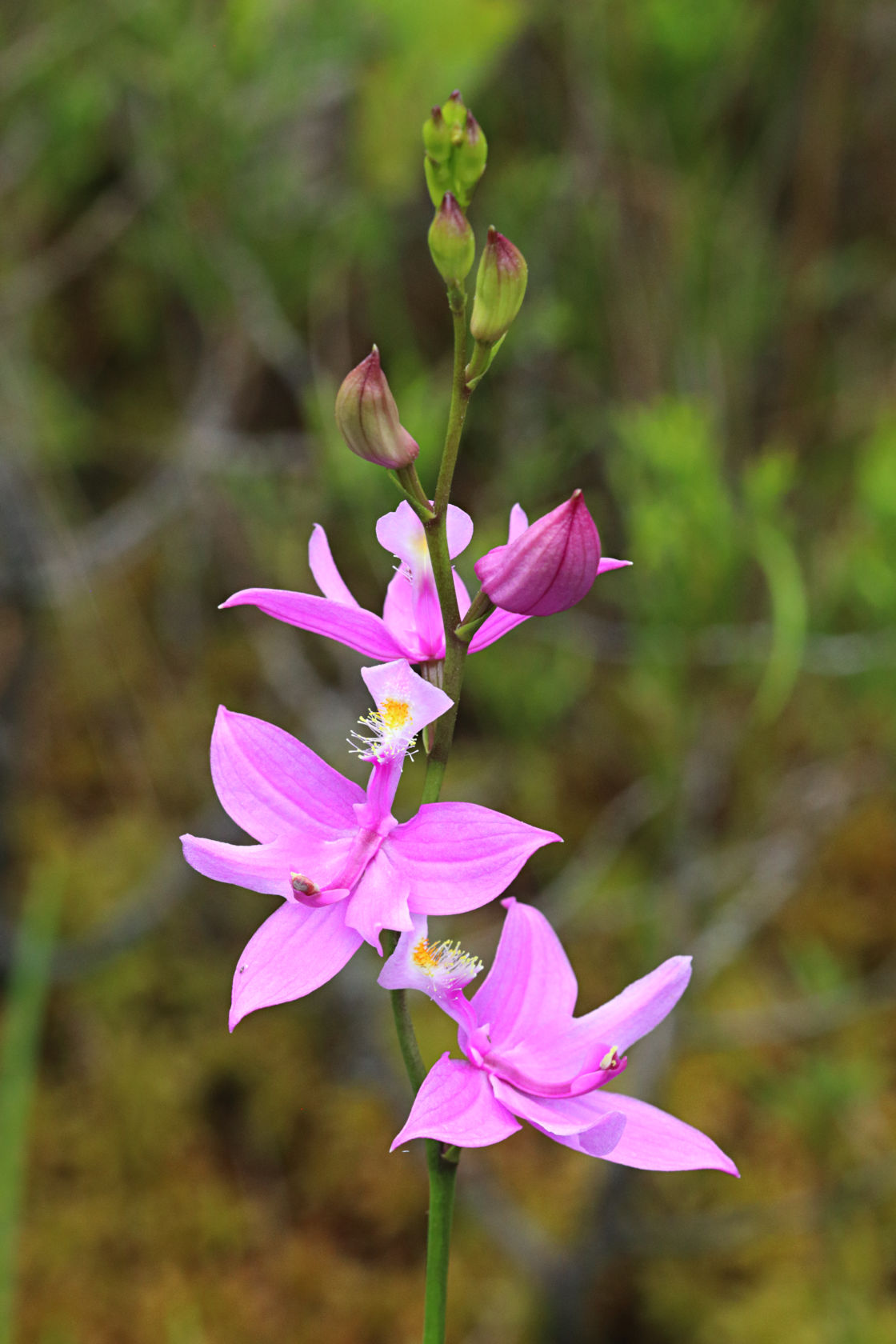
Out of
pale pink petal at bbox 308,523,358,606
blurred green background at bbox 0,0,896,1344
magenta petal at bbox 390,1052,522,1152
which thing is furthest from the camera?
blurred green background at bbox 0,0,896,1344

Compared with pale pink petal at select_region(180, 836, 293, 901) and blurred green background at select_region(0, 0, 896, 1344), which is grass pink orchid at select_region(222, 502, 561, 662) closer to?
pale pink petal at select_region(180, 836, 293, 901)

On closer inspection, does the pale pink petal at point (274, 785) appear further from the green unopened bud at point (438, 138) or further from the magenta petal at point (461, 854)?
the green unopened bud at point (438, 138)

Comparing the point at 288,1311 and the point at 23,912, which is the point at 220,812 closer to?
the point at 23,912

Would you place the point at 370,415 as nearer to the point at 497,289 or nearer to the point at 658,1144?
the point at 497,289

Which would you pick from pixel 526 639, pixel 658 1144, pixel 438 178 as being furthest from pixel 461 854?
pixel 526 639

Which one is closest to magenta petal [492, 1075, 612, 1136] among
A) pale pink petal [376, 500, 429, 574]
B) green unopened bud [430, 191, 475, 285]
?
pale pink petal [376, 500, 429, 574]
